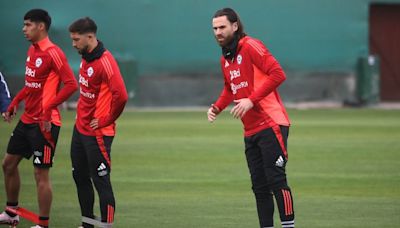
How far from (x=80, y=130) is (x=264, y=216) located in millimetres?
2017

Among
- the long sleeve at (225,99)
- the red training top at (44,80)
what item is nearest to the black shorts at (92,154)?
the red training top at (44,80)

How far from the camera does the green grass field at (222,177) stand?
12.0 metres

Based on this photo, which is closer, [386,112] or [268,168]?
[268,168]

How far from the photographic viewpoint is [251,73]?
9.47 meters

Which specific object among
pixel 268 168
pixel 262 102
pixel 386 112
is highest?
pixel 262 102

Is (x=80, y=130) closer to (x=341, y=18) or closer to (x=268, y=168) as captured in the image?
(x=268, y=168)

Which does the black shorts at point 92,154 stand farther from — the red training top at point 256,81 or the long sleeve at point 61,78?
the red training top at point 256,81

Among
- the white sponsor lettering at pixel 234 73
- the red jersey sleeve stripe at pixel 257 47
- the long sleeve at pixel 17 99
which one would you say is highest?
the red jersey sleeve stripe at pixel 257 47

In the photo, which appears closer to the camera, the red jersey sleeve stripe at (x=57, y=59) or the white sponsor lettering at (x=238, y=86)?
the white sponsor lettering at (x=238, y=86)

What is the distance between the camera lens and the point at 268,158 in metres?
9.41

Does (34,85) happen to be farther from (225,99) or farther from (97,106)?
(225,99)

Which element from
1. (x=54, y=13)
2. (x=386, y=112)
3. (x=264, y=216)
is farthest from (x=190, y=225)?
(x=54, y=13)

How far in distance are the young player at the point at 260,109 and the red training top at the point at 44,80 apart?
6.08ft

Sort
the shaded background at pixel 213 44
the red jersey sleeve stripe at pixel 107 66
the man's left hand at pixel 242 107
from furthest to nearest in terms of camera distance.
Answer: the shaded background at pixel 213 44, the red jersey sleeve stripe at pixel 107 66, the man's left hand at pixel 242 107
